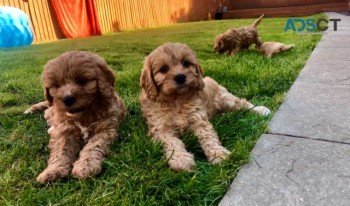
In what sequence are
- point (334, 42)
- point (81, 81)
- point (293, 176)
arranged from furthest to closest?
point (334, 42) → point (81, 81) → point (293, 176)

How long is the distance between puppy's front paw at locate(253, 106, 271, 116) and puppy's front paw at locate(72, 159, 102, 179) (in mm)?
1691

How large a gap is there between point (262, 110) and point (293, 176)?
1298 mm

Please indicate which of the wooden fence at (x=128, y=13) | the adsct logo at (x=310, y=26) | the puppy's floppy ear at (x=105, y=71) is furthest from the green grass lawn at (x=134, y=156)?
the wooden fence at (x=128, y=13)

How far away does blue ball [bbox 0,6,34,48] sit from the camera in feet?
32.4

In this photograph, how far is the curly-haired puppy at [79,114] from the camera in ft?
8.23

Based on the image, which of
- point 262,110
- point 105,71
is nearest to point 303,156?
point 262,110

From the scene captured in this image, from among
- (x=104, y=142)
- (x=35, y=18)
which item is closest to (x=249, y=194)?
(x=104, y=142)

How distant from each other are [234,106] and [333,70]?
88.8 inches

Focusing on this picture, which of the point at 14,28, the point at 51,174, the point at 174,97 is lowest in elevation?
the point at 51,174

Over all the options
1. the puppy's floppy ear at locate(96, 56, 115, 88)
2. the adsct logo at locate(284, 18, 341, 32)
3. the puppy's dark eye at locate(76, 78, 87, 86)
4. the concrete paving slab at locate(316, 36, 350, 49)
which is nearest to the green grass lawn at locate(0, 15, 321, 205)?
the puppy's floppy ear at locate(96, 56, 115, 88)

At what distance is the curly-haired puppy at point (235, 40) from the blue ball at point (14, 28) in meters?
6.72

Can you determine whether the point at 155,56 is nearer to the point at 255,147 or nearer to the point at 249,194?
the point at 255,147

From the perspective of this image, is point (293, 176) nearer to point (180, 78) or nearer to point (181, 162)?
point (181, 162)

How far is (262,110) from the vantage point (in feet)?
11.0
